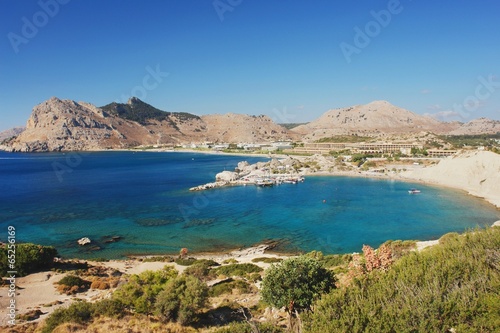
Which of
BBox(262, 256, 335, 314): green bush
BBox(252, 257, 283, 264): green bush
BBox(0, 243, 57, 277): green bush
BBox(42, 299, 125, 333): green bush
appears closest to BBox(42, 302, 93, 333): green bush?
BBox(42, 299, 125, 333): green bush

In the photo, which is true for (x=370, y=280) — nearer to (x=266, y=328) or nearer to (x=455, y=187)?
(x=266, y=328)

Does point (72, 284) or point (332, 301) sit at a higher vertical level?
point (332, 301)

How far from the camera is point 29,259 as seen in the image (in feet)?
74.1

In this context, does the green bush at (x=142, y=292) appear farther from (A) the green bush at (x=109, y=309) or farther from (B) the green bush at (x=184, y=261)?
(B) the green bush at (x=184, y=261)

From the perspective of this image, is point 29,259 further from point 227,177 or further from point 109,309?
point 227,177

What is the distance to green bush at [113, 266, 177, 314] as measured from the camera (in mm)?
14828

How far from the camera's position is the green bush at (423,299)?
355 inches

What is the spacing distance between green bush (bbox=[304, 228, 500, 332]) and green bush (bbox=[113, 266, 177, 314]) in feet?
26.3

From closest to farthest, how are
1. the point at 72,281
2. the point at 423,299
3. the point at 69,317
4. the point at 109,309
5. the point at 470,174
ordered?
the point at 423,299, the point at 69,317, the point at 109,309, the point at 72,281, the point at 470,174

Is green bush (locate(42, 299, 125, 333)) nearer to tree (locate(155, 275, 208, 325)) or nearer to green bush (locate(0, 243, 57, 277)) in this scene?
tree (locate(155, 275, 208, 325))

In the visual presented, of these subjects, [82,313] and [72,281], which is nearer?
[82,313]

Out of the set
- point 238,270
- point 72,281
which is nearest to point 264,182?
point 238,270

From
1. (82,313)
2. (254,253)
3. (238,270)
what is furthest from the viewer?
(254,253)

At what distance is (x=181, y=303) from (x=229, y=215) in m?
30.9
